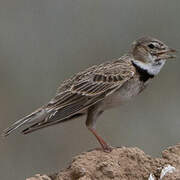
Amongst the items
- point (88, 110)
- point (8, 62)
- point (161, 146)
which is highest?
point (8, 62)

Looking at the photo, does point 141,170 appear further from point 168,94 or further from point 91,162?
point 168,94

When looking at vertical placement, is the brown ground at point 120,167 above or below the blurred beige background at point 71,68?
below

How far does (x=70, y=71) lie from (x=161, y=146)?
223 centimetres

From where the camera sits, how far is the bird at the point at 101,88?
11531 mm

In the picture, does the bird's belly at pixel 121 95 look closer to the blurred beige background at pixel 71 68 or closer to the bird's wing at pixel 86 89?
the bird's wing at pixel 86 89

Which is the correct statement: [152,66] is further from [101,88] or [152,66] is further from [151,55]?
[101,88]

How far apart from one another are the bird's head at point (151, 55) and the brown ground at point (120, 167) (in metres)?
1.90

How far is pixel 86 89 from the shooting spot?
1177 cm

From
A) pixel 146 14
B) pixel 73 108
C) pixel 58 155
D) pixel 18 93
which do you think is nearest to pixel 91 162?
pixel 73 108

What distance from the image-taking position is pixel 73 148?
1648cm

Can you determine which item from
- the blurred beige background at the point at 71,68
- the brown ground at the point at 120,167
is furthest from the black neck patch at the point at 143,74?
the blurred beige background at the point at 71,68

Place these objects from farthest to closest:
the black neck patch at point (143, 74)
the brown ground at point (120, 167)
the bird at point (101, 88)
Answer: the black neck patch at point (143, 74) < the bird at point (101, 88) < the brown ground at point (120, 167)

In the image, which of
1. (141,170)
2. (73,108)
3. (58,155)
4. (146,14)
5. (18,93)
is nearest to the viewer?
(141,170)

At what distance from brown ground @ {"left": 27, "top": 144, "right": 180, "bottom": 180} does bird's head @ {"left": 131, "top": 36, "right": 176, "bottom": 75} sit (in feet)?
6.25
